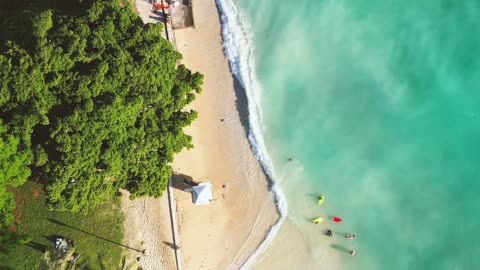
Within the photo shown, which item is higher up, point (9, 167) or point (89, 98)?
point (89, 98)

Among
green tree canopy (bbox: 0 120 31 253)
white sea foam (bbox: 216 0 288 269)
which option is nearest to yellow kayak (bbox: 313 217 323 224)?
white sea foam (bbox: 216 0 288 269)

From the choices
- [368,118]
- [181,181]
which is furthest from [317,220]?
[181,181]

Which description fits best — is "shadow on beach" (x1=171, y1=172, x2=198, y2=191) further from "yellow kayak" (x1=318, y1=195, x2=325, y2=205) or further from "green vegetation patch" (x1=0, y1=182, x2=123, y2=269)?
"yellow kayak" (x1=318, y1=195, x2=325, y2=205)

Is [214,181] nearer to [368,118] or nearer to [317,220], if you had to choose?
[317,220]

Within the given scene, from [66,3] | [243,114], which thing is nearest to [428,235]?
[243,114]

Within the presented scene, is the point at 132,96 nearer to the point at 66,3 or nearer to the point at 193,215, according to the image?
the point at 66,3

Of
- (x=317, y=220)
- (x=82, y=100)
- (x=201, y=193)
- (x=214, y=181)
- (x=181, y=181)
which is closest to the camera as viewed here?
(x=82, y=100)
